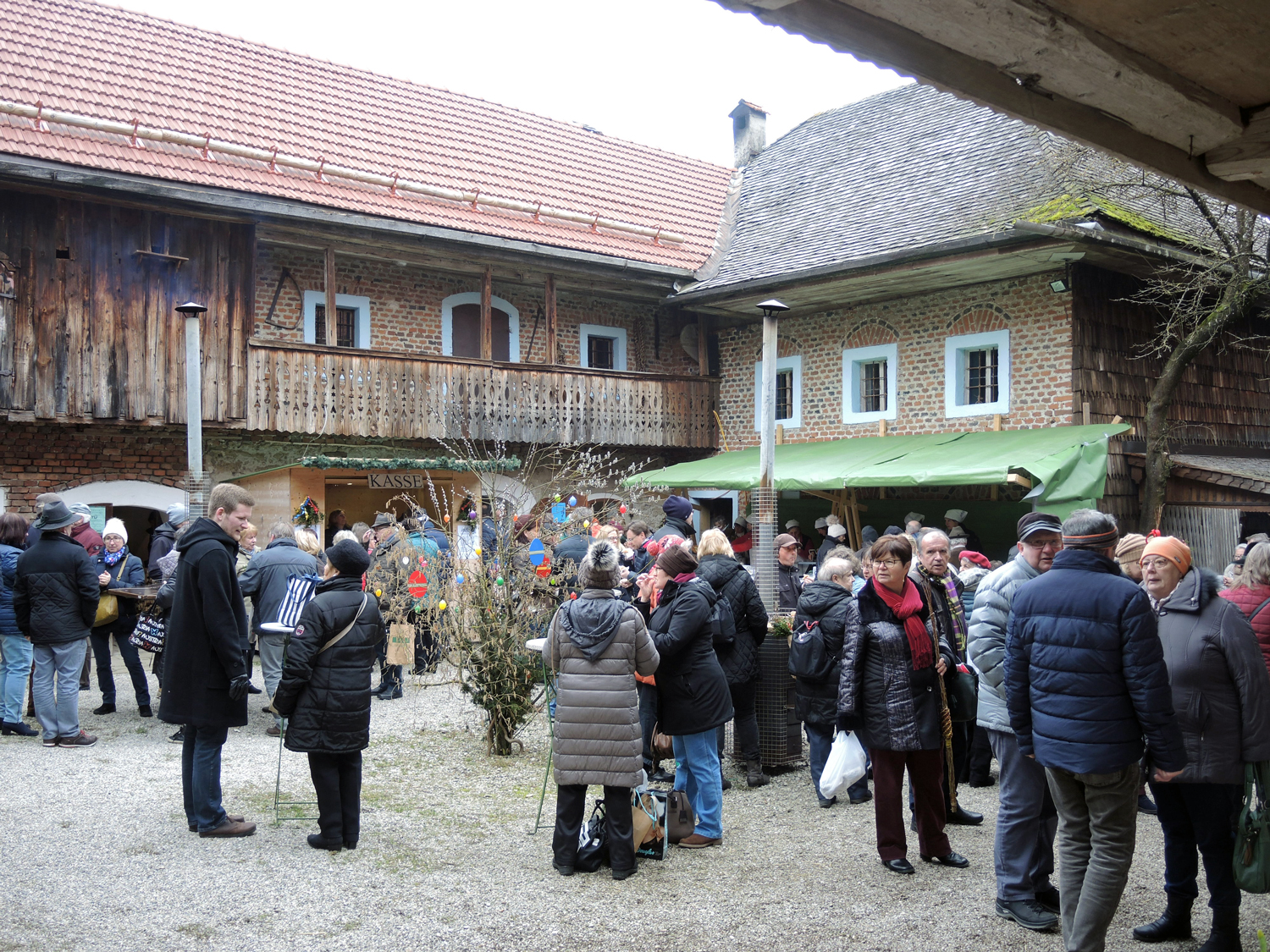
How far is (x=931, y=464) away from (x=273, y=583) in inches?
343

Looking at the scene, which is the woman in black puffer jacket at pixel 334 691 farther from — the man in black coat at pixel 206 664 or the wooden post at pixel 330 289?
the wooden post at pixel 330 289

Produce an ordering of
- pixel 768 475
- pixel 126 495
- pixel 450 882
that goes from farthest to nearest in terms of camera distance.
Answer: pixel 126 495
pixel 768 475
pixel 450 882

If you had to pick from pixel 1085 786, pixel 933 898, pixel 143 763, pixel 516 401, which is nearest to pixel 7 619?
pixel 143 763

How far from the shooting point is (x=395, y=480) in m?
16.8

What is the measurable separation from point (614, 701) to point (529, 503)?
42.3 ft

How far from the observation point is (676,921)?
459 cm

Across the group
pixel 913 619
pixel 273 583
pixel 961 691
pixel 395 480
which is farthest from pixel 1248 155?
pixel 395 480

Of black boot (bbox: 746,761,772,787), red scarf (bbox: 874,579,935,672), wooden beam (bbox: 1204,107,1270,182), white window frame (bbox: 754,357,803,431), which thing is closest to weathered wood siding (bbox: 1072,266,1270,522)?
white window frame (bbox: 754,357,803,431)

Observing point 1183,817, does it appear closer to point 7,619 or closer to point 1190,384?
point 7,619

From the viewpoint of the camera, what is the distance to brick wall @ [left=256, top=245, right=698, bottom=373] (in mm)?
16000

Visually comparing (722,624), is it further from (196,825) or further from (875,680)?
(196,825)

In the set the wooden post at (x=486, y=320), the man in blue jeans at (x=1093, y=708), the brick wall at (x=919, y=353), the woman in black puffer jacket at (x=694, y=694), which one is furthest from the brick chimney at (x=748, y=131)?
the man in blue jeans at (x=1093, y=708)

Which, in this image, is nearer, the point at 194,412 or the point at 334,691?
the point at 334,691

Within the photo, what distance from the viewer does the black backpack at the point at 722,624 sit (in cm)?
644
